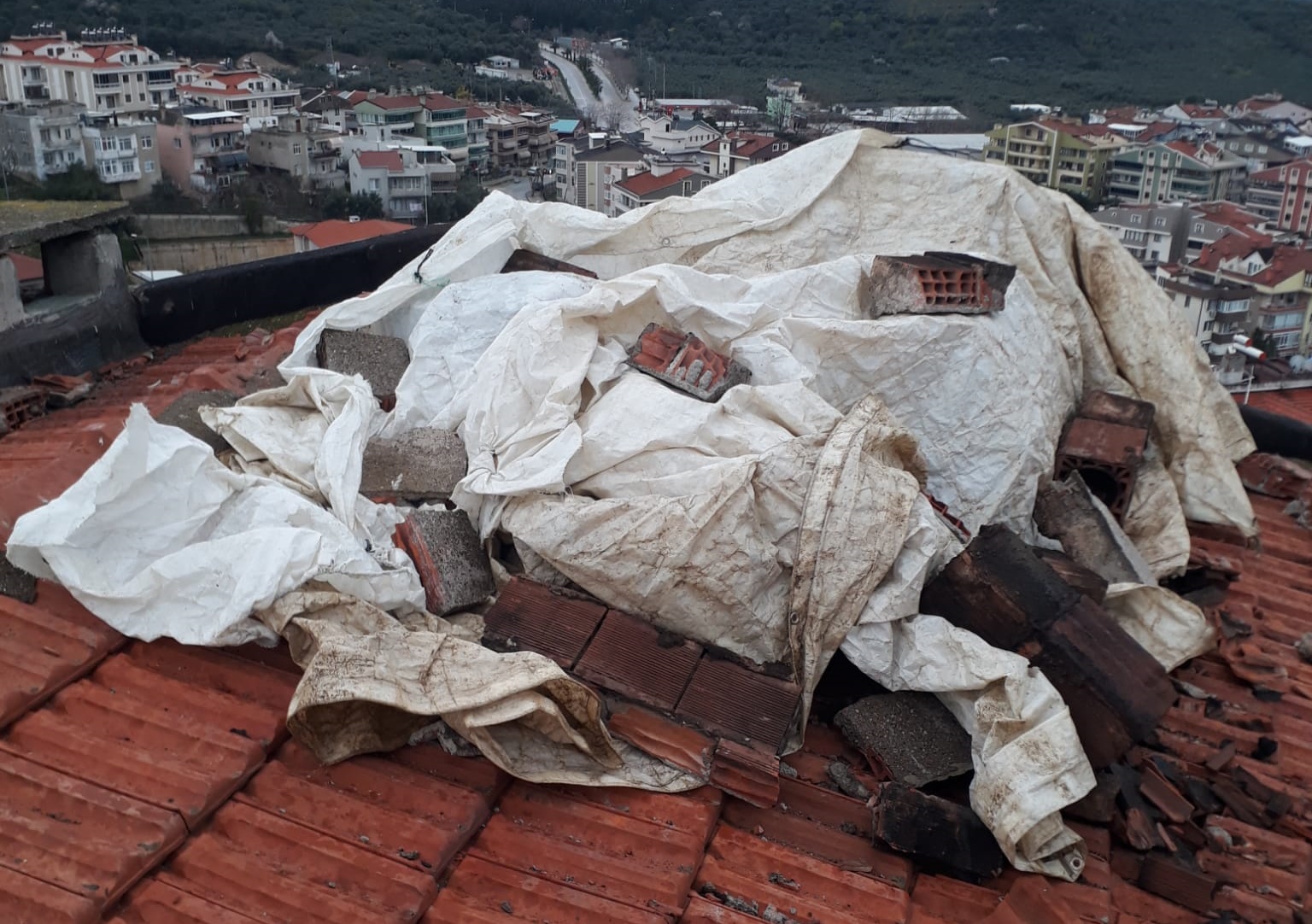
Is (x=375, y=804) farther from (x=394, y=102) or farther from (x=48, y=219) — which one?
(x=394, y=102)

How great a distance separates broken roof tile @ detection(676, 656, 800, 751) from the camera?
8.71ft

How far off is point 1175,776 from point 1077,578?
0.58m

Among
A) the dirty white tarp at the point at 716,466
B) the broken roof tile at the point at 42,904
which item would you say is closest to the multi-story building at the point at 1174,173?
the dirty white tarp at the point at 716,466

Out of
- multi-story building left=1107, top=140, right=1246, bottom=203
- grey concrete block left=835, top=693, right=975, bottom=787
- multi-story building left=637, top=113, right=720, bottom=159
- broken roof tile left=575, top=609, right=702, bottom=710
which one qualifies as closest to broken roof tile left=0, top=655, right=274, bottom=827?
broken roof tile left=575, top=609, right=702, bottom=710

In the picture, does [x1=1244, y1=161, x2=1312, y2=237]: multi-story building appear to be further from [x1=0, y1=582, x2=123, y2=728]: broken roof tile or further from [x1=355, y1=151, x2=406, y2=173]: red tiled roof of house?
[x1=0, y1=582, x2=123, y2=728]: broken roof tile

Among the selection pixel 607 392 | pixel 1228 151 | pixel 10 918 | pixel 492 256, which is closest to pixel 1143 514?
pixel 607 392

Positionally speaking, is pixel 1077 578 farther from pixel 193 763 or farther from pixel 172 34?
pixel 172 34

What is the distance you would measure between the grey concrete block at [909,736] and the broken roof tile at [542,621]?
70 cm

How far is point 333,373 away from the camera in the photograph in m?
3.68

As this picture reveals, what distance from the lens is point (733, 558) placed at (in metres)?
2.84

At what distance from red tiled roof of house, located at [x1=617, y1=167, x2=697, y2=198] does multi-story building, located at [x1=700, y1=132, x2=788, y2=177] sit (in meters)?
1.82

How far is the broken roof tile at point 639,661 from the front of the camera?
2.70 metres

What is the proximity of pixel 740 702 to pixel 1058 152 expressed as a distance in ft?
136

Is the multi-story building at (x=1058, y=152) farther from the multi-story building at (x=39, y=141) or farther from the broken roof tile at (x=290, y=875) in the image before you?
A: the broken roof tile at (x=290, y=875)
